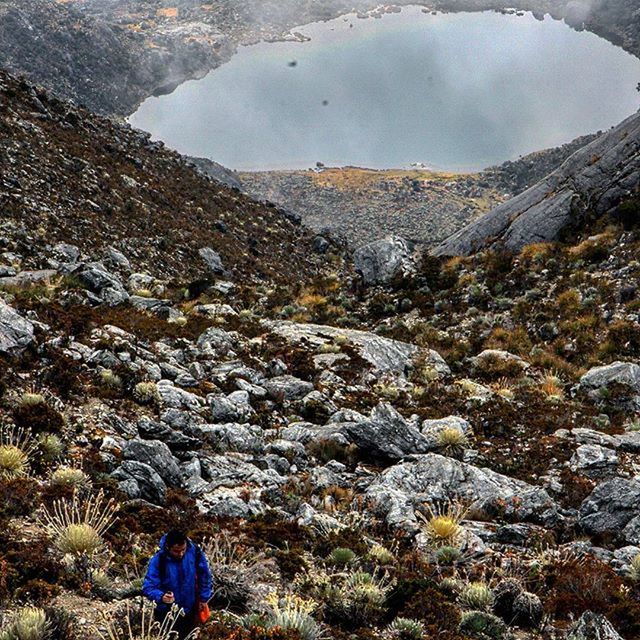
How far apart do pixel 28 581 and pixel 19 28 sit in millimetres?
119987

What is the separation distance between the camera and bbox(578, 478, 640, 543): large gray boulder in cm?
960

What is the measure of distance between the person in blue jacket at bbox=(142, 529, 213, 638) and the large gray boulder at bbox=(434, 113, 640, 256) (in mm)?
25012

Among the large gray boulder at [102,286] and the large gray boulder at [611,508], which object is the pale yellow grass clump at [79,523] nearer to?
the large gray boulder at [611,508]

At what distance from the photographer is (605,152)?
2858 cm

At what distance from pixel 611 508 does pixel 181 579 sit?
24.7 ft

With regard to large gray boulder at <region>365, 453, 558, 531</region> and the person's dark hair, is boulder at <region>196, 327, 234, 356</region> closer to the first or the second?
large gray boulder at <region>365, 453, 558, 531</region>

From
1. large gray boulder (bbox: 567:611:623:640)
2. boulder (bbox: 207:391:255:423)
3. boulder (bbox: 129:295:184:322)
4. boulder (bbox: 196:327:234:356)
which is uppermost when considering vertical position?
boulder (bbox: 129:295:184:322)

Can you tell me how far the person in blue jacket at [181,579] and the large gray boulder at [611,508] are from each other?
6.91 metres

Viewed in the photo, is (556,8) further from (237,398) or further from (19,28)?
(237,398)

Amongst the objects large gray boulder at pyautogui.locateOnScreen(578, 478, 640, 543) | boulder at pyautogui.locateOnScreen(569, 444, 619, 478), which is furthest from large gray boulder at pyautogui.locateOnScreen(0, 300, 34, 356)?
boulder at pyautogui.locateOnScreen(569, 444, 619, 478)

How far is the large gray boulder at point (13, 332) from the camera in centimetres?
1123

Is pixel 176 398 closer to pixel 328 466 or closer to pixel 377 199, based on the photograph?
pixel 328 466

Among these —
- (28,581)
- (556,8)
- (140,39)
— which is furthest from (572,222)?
(556,8)

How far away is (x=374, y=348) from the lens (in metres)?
18.9
